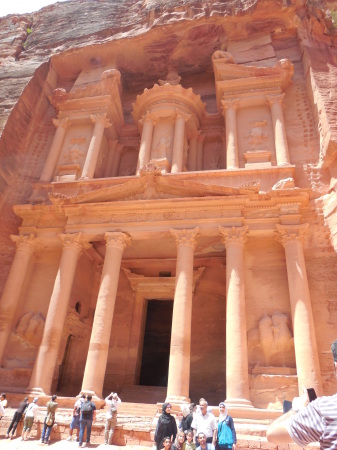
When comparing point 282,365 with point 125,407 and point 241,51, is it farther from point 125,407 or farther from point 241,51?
point 241,51

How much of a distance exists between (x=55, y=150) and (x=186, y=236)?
30.1 ft

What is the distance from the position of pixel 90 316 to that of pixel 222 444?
38.0 ft

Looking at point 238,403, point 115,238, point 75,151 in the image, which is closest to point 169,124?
point 75,151

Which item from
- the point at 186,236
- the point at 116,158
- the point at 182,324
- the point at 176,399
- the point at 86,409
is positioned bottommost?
the point at 86,409

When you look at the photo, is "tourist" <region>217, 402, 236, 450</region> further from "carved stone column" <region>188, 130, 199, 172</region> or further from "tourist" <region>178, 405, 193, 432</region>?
"carved stone column" <region>188, 130, 199, 172</region>

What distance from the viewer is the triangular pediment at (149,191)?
14.1 meters

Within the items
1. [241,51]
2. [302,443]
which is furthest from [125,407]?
[241,51]

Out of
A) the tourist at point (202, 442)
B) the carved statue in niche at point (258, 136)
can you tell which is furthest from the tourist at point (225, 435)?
the carved statue in niche at point (258, 136)

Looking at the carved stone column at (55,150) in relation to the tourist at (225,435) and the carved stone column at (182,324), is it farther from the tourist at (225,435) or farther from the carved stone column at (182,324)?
the tourist at (225,435)

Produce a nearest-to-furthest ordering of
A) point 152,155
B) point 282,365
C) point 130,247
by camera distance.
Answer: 1. point 282,365
2. point 130,247
3. point 152,155

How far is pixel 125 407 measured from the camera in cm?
1133

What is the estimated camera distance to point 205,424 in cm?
676

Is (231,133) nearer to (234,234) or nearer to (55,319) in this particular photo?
(234,234)

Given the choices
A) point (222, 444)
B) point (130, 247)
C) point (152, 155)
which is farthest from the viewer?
point (152, 155)
